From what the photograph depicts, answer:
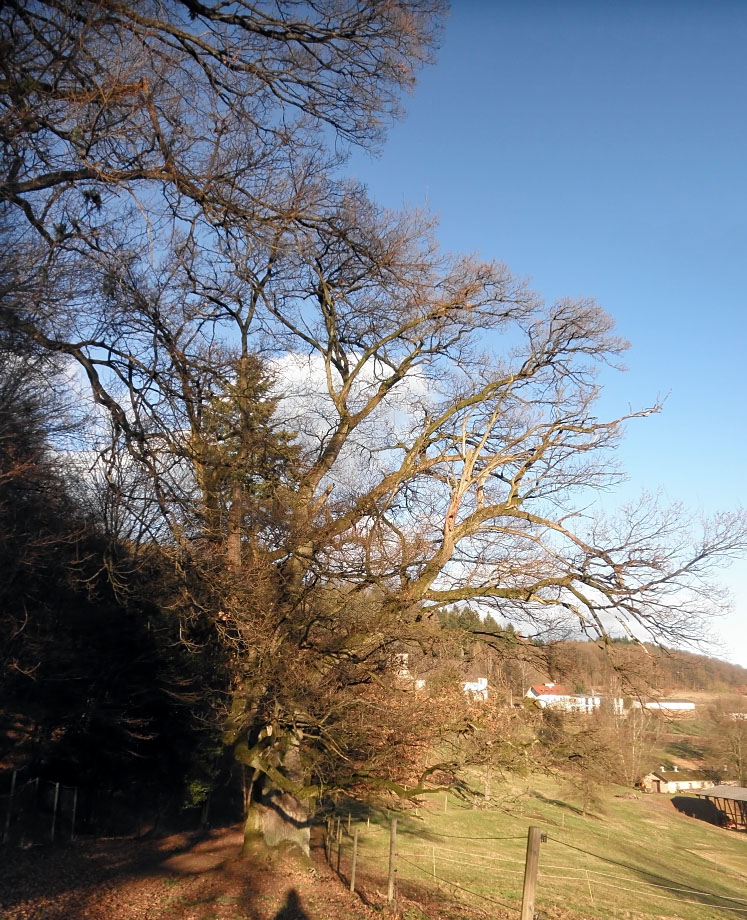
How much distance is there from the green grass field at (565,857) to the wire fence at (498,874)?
1.9 inches

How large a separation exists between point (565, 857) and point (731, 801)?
3448 cm

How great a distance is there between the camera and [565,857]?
2462 cm

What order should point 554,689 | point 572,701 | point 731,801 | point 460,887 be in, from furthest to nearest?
1. point 731,801
2. point 554,689
3. point 460,887
4. point 572,701

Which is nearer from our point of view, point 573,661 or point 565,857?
point 573,661

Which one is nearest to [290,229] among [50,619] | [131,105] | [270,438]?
[131,105]

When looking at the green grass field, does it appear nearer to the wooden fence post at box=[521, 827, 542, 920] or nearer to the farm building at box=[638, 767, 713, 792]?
the wooden fence post at box=[521, 827, 542, 920]

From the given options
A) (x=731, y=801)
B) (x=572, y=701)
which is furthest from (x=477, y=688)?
(x=731, y=801)

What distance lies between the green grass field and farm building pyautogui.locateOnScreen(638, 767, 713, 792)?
1709 cm

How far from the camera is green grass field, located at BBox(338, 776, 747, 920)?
16172 mm

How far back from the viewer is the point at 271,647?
1003cm

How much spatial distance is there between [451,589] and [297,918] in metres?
4.96

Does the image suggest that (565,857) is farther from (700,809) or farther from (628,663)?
(700,809)

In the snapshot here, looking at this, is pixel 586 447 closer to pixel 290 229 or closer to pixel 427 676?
pixel 427 676

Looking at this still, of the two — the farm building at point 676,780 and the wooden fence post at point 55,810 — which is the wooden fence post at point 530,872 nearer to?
the wooden fence post at point 55,810
